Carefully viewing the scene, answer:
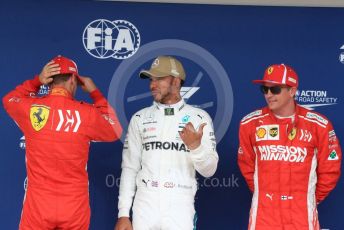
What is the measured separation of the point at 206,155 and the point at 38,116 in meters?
0.90

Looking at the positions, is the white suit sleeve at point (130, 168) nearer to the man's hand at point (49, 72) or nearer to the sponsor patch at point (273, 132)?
the man's hand at point (49, 72)

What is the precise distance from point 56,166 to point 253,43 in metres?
1.65

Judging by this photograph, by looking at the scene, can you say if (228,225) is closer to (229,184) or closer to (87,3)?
(229,184)

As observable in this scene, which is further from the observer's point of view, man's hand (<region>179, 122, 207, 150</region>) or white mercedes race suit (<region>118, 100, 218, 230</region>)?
white mercedes race suit (<region>118, 100, 218, 230</region>)

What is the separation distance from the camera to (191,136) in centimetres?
300

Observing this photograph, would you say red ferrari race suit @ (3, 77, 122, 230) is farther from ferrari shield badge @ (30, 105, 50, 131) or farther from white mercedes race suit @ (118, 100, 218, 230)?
white mercedes race suit @ (118, 100, 218, 230)

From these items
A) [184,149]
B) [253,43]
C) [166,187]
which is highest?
[253,43]

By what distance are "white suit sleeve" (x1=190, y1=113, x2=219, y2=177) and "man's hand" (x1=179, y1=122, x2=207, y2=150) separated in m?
0.04

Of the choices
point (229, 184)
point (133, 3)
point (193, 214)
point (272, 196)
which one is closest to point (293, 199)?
point (272, 196)

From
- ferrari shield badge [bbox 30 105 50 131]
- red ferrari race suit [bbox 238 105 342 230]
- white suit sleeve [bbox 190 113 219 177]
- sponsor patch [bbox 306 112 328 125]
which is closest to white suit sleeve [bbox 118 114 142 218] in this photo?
white suit sleeve [bbox 190 113 219 177]

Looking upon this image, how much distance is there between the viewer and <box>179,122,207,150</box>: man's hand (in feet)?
9.83

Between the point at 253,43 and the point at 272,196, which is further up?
the point at 253,43

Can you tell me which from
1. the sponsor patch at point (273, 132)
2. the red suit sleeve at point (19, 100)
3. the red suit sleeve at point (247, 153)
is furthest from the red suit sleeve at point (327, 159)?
the red suit sleeve at point (19, 100)

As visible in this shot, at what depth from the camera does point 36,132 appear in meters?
3.21
